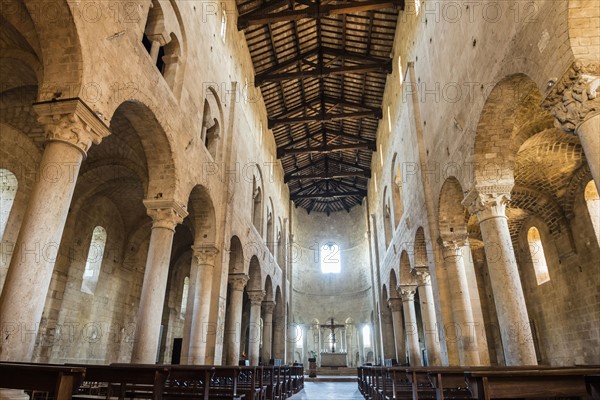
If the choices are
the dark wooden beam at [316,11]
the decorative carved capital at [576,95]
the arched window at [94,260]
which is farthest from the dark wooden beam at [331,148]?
the decorative carved capital at [576,95]

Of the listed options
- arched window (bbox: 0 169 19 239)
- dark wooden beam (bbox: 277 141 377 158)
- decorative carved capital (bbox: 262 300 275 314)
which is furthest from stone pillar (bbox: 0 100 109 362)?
dark wooden beam (bbox: 277 141 377 158)

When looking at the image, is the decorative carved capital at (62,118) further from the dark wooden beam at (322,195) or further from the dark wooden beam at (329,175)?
the dark wooden beam at (322,195)

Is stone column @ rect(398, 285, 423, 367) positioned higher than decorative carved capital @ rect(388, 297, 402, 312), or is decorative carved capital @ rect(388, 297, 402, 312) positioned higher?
decorative carved capital @ rect(388, 297, 402, 312)

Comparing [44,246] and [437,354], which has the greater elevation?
[44,246]

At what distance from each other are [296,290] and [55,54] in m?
26.3

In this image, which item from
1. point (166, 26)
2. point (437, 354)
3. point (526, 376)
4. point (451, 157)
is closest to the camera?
point (526, 376)

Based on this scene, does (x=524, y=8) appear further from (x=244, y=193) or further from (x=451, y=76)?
(x=244, y=193)

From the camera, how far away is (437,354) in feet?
43.2

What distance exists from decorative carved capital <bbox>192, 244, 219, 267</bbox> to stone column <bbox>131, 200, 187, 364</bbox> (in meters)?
2.50

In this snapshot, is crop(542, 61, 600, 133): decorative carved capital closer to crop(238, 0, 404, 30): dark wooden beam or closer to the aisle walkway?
the aisle walkway

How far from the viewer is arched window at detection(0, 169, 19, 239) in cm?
986

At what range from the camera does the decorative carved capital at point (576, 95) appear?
16.0 ft

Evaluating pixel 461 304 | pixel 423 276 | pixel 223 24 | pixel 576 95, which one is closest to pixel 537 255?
pixel 423 276

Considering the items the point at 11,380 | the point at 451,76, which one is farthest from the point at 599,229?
the point at 11,380
